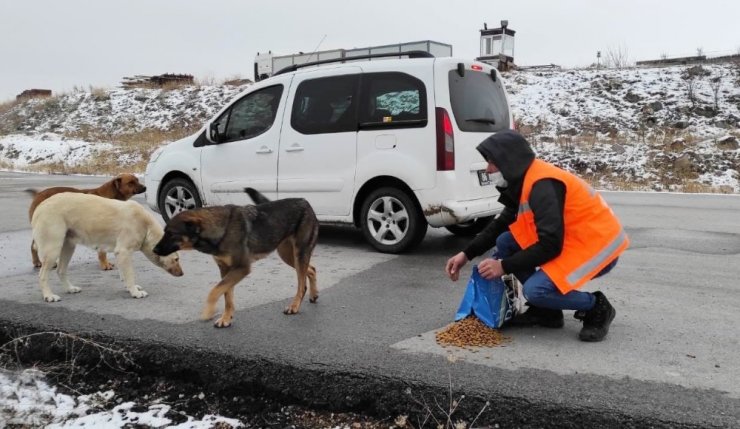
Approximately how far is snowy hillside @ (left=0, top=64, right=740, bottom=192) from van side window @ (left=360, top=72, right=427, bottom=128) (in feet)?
41.1

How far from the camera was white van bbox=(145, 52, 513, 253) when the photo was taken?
21.0ft

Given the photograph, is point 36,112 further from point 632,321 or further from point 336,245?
point 632,321

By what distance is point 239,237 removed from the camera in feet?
14.0

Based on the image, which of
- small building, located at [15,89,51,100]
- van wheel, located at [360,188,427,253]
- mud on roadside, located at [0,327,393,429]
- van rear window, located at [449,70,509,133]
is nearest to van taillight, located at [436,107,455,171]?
van rear window, located at [449,70,509,133]

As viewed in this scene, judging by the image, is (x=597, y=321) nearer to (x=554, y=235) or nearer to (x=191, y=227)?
(x=554, y=235)

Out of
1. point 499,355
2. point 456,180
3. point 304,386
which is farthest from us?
point 456,180

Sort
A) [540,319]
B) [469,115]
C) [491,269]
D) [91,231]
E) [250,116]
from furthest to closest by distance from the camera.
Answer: [250,116], [469,115], [91,231], [540,319], [491,269]

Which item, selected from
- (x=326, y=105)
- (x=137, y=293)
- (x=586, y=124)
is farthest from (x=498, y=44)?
(x=137, y=293)

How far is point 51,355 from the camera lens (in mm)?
4070

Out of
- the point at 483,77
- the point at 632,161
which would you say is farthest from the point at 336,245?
the point at 632,161

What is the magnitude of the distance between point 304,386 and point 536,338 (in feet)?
5.26

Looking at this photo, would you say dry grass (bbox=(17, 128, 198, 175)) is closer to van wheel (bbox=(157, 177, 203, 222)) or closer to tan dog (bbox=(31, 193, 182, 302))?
van wheel (bbox=(157, 177, 203, 222))

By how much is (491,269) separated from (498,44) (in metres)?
33.6

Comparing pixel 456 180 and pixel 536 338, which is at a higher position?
pixel 456 180
